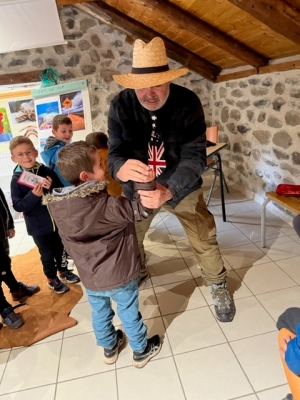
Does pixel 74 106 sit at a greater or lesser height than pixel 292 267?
greater

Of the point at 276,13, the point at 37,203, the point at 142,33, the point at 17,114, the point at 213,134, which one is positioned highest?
the point at 142,33

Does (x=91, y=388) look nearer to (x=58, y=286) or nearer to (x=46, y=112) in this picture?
(x=58, y=286)

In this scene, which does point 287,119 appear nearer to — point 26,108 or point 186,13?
point 186,13

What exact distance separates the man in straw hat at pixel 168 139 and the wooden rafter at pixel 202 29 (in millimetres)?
1153

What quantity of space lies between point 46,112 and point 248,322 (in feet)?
11.3

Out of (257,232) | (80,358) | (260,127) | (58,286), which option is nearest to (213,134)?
(260,127)

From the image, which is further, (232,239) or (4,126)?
(4,126)

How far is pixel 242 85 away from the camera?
321 cm

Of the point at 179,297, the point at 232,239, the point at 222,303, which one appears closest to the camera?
the point at 222,303

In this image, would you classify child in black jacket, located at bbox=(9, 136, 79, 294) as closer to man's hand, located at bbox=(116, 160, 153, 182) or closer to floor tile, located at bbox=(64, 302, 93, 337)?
floor tile, located at bbox=(64, 302, 93, 337)

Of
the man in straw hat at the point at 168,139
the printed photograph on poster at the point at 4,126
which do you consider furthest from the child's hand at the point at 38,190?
the printed photograph on poster at the point at 4,126

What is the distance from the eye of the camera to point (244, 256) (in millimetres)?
2283

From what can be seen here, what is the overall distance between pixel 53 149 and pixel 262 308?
1.75m

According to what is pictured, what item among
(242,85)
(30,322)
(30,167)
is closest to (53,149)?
(30,167)
